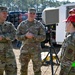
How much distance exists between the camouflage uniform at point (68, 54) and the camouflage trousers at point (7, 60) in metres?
1.79

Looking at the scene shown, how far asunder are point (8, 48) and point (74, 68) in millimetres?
1981

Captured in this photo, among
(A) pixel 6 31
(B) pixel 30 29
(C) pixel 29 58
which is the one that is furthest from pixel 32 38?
(A) pixel 6 31

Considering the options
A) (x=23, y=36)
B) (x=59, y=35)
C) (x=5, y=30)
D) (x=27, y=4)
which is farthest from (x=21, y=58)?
(x=27, y=4)

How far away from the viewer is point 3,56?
475 cm

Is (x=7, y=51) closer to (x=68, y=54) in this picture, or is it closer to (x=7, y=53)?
(x=7, y=53)

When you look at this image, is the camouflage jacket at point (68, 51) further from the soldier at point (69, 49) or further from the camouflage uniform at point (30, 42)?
the camouflage uniform at point (30, 42)

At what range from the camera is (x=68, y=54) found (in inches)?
118

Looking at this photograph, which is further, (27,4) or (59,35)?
(27,4)

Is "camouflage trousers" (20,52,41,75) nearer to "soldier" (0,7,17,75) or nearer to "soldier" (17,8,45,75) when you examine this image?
"soldier" (17,8,45,75)

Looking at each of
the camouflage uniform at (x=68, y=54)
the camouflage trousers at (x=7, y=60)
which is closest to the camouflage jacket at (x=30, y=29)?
the camouflage trousers at (x=7, y=60)

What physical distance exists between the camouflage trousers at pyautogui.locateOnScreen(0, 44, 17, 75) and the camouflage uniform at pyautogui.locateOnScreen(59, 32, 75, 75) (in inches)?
70.6

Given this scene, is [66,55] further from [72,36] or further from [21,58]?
[21,58]

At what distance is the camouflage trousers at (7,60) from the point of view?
470cm

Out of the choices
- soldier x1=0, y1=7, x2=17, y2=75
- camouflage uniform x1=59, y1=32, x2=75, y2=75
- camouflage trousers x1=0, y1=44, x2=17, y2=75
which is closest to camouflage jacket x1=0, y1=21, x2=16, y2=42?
soldier x1=0, y1=7, x2=17, y2=75
